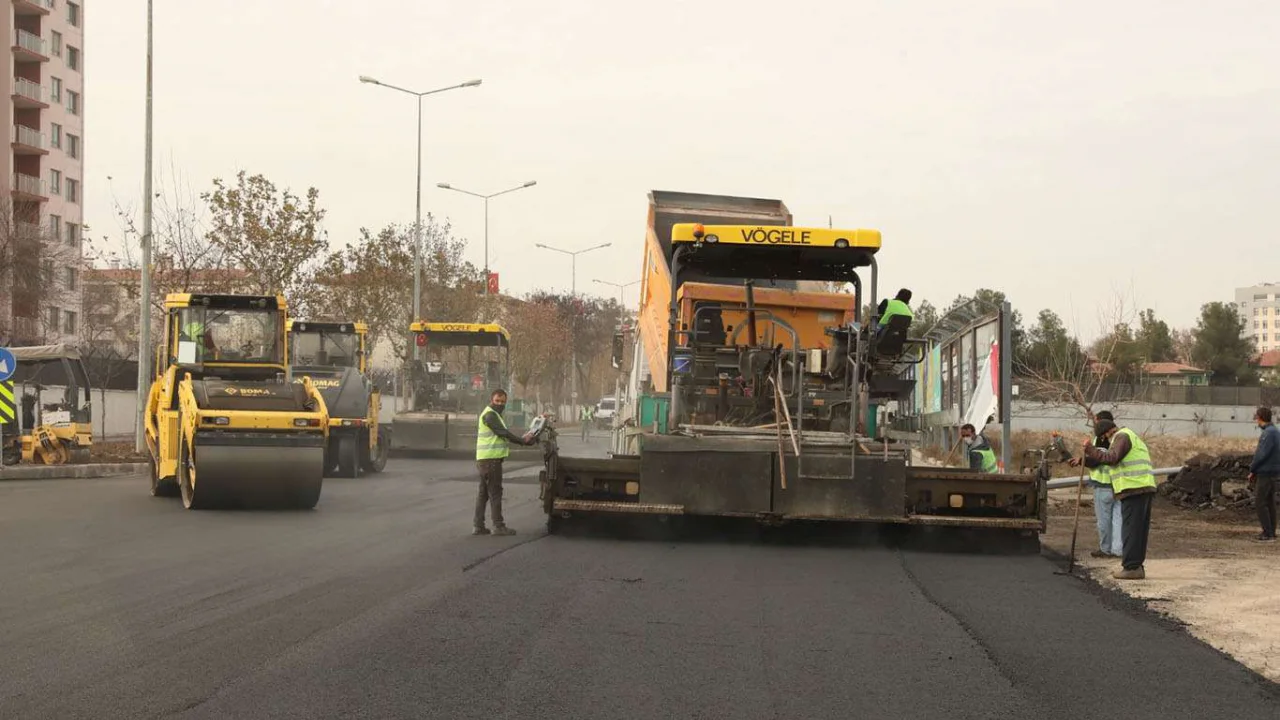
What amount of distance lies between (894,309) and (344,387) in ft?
41.6

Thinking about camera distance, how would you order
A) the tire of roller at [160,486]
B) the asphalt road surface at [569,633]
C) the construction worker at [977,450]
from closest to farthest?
the asphalt road surface at [569,633]
the construction worker at [977,450]
the tire of roller at [160,486]

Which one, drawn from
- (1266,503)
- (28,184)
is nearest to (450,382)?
(1266,503)

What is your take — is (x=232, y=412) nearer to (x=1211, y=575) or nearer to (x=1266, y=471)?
(x=1211, y=575)

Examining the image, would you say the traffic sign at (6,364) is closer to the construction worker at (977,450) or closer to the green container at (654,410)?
the green container at (654,410)

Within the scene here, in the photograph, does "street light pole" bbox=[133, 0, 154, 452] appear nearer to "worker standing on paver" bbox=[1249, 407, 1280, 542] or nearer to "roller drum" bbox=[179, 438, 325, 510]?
"roller drum" bbox=[179, 438, 325, 510]

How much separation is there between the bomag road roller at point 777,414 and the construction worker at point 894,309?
7cm

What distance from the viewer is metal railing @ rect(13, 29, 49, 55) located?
193ft

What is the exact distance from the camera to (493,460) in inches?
496

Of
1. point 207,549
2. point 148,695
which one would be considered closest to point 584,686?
point 148,695

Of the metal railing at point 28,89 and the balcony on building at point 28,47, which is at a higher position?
the balcony on building at point 28,47

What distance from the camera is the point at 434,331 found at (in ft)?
93.6

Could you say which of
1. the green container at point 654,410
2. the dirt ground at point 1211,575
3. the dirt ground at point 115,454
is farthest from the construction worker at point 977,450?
the dirt ground at point 115,454

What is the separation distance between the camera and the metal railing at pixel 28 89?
5900 cm

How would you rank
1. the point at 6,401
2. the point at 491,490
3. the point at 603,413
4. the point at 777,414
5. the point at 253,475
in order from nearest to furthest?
the point at 777,414 → the point at 491,490 → the point at 253,475 → the point at 6,401 → the point at 603,413
